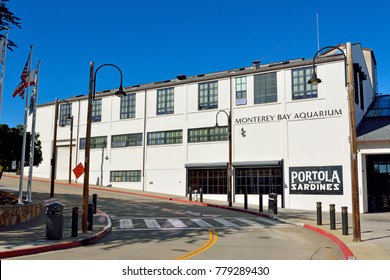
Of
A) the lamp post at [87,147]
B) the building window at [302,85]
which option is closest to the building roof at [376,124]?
the building window at [302,85]

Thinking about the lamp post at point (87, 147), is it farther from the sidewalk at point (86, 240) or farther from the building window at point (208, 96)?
the building window at point (208, 96)

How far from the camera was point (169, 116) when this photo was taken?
36406 mm

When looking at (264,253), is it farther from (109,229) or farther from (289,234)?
(109,229)

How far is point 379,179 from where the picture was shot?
30609 millimetres

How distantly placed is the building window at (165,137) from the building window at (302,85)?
36.4ft

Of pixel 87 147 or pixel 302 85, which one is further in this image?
pixel 302 85

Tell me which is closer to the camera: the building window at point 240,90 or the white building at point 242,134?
the white building at point 242,134

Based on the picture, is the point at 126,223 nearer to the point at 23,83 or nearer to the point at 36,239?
the point at 36,239

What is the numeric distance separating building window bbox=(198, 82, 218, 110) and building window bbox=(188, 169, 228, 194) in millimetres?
5796

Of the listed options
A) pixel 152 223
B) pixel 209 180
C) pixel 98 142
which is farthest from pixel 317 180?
pixel 98 142

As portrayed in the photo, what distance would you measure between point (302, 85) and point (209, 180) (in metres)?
11.1

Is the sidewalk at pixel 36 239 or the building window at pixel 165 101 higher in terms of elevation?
the building window at pixel 165 101

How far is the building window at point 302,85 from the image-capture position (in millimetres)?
29688

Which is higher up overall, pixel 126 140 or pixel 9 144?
pixel 126 140
